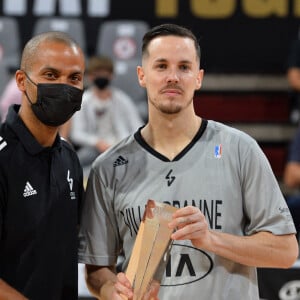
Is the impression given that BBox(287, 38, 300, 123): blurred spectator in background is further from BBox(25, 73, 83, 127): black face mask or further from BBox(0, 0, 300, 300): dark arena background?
BBox(25, 73, 83, 127): black face mask

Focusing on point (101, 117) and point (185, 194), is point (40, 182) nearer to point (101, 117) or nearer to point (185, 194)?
point (185, 194)

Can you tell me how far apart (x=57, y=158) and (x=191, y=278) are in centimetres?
70

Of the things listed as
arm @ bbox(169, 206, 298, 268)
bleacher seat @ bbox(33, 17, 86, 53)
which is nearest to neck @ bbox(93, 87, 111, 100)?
bleacher seat @ bbox(33, 17, 86, 53)

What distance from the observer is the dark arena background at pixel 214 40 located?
822 centimetres

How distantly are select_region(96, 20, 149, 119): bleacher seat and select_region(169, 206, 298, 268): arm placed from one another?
543 cm

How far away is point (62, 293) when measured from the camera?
9.34 feet

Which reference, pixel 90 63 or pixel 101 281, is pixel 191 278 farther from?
pixel 90 63

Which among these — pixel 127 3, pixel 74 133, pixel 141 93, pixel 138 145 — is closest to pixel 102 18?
pixel 127 3

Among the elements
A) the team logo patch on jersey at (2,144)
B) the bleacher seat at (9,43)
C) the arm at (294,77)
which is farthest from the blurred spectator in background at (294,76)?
the team logo patch on jersey at (2,144)

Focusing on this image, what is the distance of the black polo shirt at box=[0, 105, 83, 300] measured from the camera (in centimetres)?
270

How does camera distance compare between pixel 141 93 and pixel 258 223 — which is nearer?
pixel 258 223

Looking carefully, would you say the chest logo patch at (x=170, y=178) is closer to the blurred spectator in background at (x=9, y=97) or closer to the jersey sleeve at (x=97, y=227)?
the jersey sleeve at (x=97, y=227)

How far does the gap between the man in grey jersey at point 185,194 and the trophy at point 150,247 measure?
0.05 meters

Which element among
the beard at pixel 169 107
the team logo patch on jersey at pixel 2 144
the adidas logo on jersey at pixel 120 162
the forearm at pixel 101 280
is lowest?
the forearm at pixel 101 280
